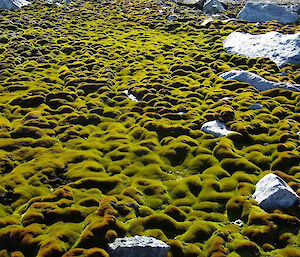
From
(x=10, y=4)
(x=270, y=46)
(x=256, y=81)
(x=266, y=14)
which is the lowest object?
(x=256, y=81)

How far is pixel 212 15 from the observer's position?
72500mm

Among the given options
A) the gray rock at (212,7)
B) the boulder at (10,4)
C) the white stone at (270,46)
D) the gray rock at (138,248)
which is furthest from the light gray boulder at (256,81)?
the boulder at (10,4)

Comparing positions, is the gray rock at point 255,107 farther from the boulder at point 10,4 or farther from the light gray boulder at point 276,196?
the boulder at point 10,4

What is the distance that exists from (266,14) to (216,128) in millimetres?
46174

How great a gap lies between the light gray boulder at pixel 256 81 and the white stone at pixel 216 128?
10.3m

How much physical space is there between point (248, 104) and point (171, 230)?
59.3 ft

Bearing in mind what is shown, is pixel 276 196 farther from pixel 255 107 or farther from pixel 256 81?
pixel 256 81

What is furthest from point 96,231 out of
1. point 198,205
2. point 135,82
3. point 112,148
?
point 135,82

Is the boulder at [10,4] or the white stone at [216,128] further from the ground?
the boulder at [10,4]

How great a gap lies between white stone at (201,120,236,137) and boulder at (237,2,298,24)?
44.0 meters

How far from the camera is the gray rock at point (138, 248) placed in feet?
45.3

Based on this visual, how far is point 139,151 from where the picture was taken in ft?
78.6

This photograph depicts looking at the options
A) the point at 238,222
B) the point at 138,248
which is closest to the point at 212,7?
the point at 238,222

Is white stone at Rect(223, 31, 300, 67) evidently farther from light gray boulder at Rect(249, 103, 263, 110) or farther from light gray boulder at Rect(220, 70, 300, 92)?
light gray boulder at Rect(249, 103, 263, 110)
